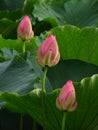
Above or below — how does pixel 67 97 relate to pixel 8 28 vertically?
above

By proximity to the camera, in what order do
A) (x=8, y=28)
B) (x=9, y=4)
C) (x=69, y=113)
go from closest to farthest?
1. (x=69, y=113)
2. (x=8, y=28)
3. (x=9, y=4)

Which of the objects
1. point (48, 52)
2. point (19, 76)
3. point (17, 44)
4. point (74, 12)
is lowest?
point (74, 12)

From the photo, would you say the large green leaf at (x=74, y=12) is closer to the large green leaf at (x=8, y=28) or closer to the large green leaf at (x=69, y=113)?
the large green leaf at (x=8, y=28)

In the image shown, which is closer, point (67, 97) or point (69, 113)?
point (67, 97)

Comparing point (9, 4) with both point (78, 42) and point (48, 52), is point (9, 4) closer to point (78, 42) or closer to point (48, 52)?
point (78, 42)

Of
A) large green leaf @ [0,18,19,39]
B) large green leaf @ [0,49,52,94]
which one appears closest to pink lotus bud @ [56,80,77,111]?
large green leaf @ [0,49,52,94]

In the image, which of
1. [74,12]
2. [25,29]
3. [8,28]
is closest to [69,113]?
[25,29]

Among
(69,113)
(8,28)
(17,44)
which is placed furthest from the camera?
(8,28)
